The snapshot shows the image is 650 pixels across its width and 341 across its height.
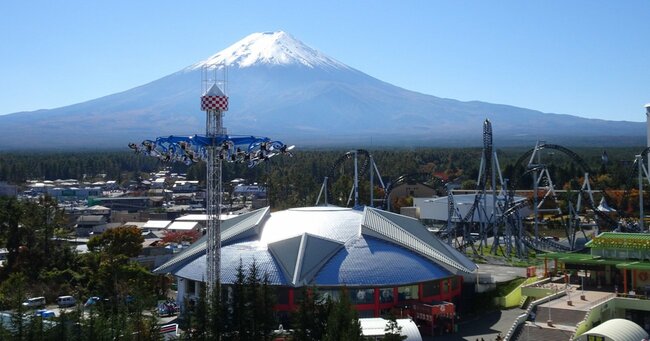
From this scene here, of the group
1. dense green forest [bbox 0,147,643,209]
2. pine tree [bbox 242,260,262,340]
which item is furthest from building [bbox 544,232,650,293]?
dense green forest [bbox 0,147,643,209]

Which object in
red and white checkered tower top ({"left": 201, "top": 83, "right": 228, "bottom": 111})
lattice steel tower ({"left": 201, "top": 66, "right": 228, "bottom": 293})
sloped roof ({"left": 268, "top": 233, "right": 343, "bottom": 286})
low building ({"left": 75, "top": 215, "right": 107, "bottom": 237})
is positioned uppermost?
red and white checkered tower top ({"left": 201, "top": 83, "right": 228, "bottom": 111})

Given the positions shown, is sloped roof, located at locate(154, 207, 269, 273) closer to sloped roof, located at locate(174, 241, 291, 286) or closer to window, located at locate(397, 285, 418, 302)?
sloped roof, located at locate(174, 241, 291, 286)

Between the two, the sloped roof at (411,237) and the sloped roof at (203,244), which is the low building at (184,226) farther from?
the sloped roof at (411,237)

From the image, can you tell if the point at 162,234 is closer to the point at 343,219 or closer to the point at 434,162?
the point at 343,219

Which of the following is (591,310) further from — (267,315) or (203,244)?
(203,244)

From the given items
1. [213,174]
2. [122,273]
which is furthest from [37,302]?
[213,174]

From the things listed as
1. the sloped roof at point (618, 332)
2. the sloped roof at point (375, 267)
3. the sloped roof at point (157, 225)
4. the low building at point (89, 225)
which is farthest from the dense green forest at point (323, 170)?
the sloped roof at point (618, 332)

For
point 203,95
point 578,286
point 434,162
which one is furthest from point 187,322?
point 434,162
